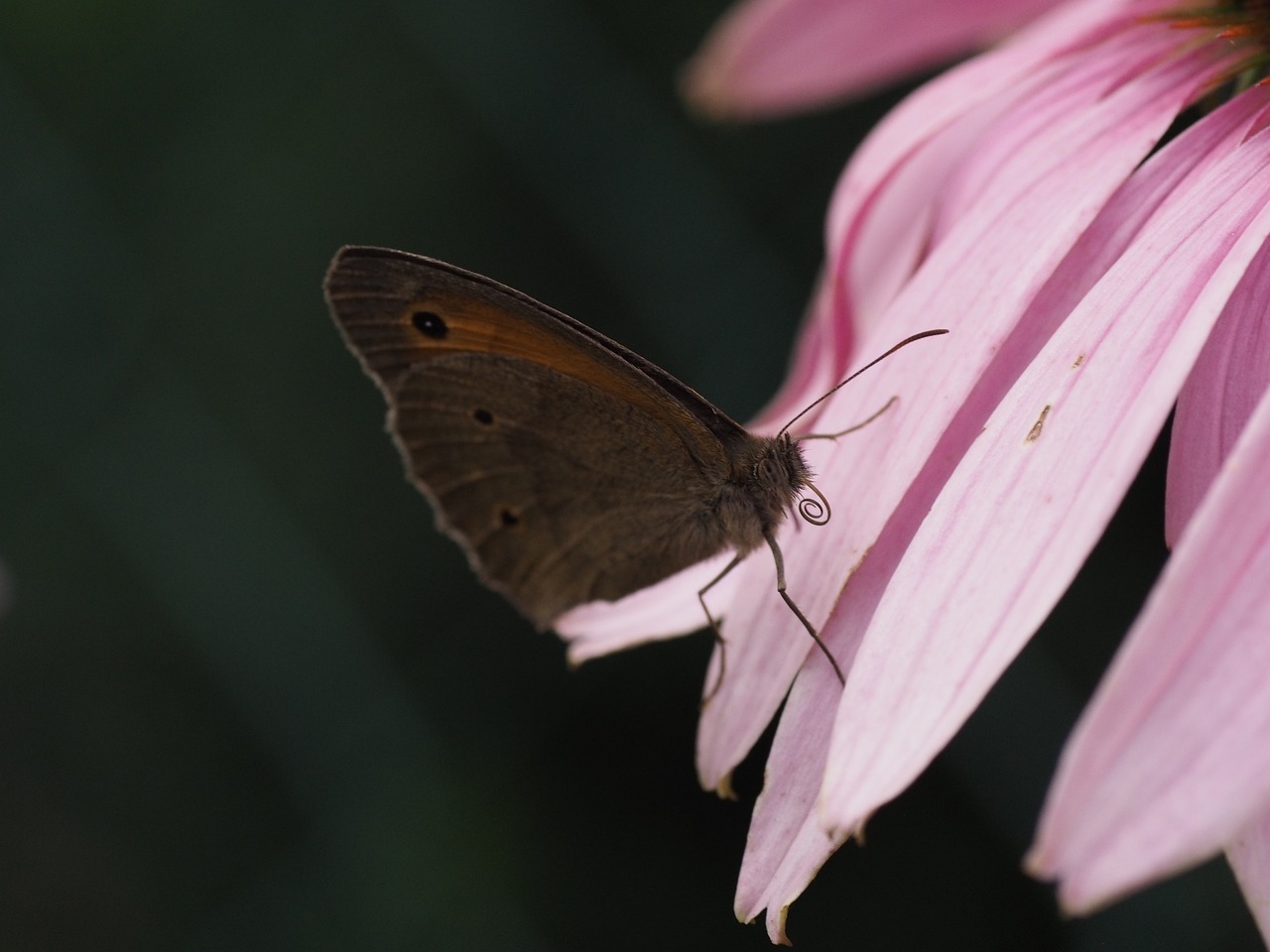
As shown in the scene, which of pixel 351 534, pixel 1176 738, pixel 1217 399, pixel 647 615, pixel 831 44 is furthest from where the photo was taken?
pixel 351 534

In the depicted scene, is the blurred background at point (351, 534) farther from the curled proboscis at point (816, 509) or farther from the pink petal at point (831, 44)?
the curled proboscis at point (816, 509)

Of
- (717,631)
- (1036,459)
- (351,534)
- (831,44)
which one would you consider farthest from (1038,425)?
(351,534)

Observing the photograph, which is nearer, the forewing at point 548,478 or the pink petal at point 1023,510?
the pink petal at point 1023,510

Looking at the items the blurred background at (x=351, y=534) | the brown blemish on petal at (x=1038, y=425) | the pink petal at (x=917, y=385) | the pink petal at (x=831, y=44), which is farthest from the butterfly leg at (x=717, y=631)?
the blurred background at (x=351, y=534)

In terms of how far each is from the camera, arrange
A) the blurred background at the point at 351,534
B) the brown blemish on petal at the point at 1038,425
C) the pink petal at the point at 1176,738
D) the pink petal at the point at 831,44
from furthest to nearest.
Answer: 1. the blurred background at the point at 351,534
2. the pink petal at the point at 831,44
3. the brown blemish on petal at the point at 1038,425
4. the pink petal at the point at 1176,738

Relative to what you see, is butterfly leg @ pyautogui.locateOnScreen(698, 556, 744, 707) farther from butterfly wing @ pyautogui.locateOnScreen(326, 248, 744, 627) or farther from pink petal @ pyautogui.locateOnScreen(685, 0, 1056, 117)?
pink petal @ pyautogui.locateOnScreen(685, 0, 1056, 117)

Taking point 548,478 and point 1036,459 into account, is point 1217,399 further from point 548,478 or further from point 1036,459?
point 548,478
